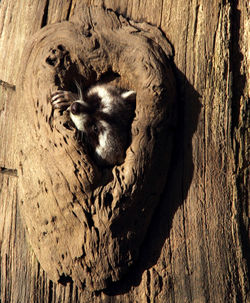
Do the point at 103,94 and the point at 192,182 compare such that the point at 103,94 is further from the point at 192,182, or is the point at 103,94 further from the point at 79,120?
the point at 192,182

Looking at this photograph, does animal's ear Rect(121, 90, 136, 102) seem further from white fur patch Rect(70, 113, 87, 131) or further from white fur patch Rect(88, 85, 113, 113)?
white fur patch Rect(70, 113, 87, 131)

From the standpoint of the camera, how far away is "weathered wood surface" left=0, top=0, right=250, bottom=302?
294 cm

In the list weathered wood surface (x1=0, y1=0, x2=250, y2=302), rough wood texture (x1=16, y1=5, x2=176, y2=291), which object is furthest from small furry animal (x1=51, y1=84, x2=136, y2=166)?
weathered wood surface (x1=0, y1=0, x2=250, y2=302)

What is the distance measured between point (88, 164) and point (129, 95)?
0.69 m

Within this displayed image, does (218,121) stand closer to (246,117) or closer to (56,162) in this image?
(246,117)

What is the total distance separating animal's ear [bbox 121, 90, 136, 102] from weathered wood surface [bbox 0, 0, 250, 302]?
1.14ft

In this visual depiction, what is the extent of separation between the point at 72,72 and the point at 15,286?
61.6 inches

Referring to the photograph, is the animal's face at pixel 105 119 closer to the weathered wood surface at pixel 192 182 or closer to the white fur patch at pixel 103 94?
the white fur patch at pixel 103 94

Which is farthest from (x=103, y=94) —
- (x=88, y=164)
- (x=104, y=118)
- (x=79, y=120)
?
(x=88, y=164)

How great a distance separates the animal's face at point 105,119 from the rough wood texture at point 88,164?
0.60 feet

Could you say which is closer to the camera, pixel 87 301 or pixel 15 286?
pixel 87 301

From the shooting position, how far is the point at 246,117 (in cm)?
317

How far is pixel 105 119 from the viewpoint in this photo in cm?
344

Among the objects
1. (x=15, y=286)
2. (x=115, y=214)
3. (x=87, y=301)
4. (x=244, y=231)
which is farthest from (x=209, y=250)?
(x=15, y=286)
